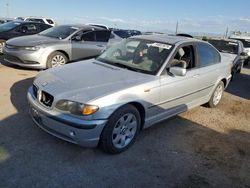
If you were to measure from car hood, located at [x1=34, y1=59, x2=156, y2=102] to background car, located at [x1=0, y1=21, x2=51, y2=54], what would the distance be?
6.95 metres

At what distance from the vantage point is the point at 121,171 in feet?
11.5

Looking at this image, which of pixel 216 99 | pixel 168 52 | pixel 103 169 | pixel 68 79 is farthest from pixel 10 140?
pixel 216 99

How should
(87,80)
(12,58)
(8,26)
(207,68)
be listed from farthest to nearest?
(8,26), (12,58), (207,68), (87,80)

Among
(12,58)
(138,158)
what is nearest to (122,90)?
(138,158)

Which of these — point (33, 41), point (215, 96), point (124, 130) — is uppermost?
point (33, 41)

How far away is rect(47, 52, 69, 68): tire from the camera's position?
8.35 meters

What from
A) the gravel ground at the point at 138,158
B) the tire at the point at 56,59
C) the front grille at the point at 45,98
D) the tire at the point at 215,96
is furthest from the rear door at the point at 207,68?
the tire at the point at 56,59

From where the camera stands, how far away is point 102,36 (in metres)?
9.86

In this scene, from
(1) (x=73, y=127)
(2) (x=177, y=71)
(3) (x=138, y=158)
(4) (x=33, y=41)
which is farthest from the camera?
(4) (x=33, y=41)

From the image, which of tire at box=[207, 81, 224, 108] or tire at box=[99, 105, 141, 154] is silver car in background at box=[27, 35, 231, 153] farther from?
tire at box=[207, 81, 224, 108]

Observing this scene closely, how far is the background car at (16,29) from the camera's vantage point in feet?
34.5

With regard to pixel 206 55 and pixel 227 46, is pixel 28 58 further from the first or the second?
pixel 227 46

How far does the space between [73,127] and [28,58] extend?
205 inches

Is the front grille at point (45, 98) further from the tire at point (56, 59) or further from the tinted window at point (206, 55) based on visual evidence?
the tire at point (56, 59)
